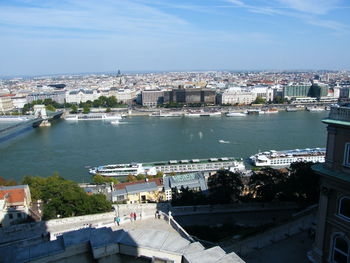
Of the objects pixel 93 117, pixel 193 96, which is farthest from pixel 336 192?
pixel 193 96

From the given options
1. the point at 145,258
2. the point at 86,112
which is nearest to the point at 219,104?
the point at 86,112

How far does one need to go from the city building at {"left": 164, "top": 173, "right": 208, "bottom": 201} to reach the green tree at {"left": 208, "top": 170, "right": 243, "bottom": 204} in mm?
1630

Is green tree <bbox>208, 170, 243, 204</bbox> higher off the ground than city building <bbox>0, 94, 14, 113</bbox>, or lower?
higher

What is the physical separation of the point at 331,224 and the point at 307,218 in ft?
3.18

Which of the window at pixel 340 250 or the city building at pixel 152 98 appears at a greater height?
the window at pixel 340 250

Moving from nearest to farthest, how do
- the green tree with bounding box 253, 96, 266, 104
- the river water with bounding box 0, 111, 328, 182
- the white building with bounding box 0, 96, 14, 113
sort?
the river water with bounding box 0, 111, 328, 182 → the white building with bounding box 0, 96, 14, 113 → the green tree with bounding box 253, 96, 266, 104

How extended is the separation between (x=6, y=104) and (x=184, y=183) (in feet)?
86.2

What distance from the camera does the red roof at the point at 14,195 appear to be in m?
4.68

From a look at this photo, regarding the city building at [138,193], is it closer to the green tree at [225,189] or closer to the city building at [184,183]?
the city building at [184,183]

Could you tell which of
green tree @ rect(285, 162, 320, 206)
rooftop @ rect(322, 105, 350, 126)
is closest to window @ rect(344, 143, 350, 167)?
rooftop @ rect(322, 105, 350, 126)

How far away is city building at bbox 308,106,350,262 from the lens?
2.24 meters

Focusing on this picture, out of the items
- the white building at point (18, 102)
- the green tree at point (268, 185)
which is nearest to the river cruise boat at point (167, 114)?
the white building at point (18, 102)

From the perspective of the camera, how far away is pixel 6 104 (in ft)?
91.9

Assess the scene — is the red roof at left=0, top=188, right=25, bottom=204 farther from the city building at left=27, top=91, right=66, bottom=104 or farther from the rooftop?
the city building at left=27, top=91, right=66, bottom=104
